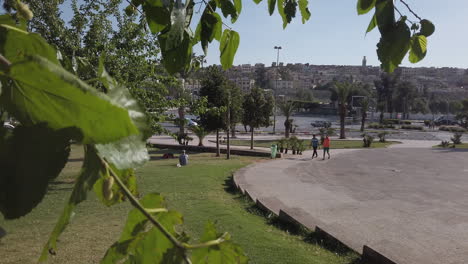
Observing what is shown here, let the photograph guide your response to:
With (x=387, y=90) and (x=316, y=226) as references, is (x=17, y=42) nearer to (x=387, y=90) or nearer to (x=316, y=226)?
(x=316, y=226)

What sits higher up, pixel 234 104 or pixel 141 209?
pixel 141 209

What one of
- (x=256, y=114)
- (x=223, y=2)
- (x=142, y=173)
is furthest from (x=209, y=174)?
(x=256, y=114)

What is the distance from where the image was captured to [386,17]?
101 centimetres

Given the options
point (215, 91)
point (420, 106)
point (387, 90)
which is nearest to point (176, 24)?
point (215, 91)

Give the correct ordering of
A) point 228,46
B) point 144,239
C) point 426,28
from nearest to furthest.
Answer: point 144,239 → point 426,28 → point 228,46

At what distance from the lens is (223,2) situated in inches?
64.5

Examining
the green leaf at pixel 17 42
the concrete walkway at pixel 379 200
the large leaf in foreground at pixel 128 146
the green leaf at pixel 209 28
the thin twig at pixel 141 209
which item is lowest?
the concrete walkway at pixel 379 200

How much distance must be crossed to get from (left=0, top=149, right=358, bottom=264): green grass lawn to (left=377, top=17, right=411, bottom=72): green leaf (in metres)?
2.51

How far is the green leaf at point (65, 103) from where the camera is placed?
0.30 metres

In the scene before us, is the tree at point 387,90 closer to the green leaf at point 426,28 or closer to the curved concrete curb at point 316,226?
the curved concrete curb at point 316,226

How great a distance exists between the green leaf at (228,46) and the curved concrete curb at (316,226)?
14.9ft

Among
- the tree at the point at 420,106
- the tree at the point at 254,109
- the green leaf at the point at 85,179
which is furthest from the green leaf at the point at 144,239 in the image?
the tree at the point at 420,106

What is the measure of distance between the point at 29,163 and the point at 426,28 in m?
1.08

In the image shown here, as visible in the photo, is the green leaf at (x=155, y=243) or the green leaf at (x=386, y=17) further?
the green leaf at (x=386, y=17)
